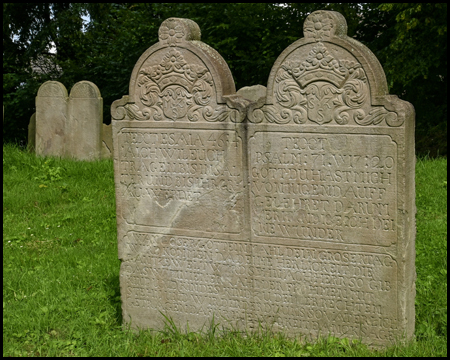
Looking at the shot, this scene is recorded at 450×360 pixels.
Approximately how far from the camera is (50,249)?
21.8 ft

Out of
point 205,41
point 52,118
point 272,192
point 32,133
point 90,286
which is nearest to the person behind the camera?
point 272,192

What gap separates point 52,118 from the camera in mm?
10836

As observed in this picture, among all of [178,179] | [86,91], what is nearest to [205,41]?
[86,91]

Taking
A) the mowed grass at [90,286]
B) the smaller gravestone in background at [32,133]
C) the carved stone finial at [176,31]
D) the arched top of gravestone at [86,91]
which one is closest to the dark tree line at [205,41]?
the mowed grass at [90,286]

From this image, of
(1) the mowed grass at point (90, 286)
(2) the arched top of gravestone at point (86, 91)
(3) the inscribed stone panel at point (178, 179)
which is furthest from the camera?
(2) the arched top of gravestone at point (86, 91)

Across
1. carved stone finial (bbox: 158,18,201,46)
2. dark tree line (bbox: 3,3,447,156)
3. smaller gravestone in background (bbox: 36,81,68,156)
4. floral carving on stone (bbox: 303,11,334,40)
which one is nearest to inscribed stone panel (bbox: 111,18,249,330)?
carved stone finial (bbox: 158,18,201,46)

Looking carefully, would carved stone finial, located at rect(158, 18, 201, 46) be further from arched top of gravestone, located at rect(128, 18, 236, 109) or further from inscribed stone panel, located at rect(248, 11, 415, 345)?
inscribed stone panel, located at rect(248, 11, 415, 345)

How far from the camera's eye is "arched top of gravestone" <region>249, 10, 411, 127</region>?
3.92 m

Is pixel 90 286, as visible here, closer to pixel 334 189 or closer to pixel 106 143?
pixel 334 189

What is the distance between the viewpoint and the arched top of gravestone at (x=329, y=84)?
12.8 ft

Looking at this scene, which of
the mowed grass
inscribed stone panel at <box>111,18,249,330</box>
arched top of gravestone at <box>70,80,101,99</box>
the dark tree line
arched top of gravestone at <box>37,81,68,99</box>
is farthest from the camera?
the dark tree line

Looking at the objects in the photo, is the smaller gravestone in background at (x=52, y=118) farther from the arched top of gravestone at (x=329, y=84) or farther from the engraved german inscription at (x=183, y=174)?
the arched top of gravestone at (x=329, y=84)

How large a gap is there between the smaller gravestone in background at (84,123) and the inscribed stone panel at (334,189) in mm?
6772

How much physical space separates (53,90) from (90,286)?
6.15 m
